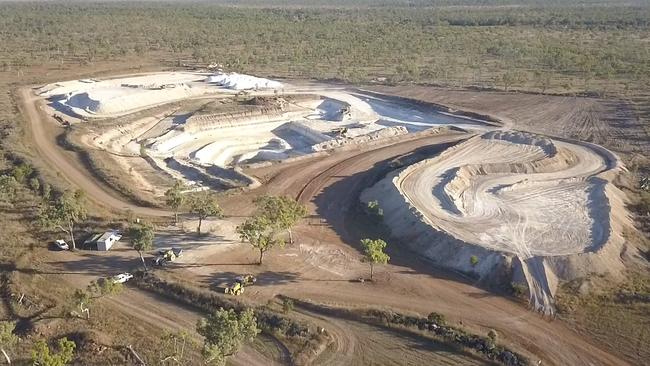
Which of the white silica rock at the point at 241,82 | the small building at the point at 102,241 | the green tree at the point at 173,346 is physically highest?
the white silica rock at the point at 241,82

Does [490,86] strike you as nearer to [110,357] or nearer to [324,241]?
[324,241]

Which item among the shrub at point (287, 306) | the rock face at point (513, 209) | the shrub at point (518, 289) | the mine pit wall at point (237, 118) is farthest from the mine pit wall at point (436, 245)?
the mine pit wall at point (237, 118)

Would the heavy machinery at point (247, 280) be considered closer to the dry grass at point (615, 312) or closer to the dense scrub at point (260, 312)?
the dense scrub at point (260, 312)

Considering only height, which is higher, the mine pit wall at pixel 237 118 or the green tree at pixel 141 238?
the mine pit wall at pixel 237 118

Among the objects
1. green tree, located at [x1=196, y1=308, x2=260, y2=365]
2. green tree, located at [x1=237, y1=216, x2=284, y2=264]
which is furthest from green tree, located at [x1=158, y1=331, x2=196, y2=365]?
green tree, located at [x1=237, y1=216, x2=284, y2=264]

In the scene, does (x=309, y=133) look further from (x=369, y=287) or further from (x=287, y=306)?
(x=287, y=306)

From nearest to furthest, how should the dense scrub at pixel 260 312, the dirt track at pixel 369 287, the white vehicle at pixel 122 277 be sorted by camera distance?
the dense scrub at pixel 260 312, the dirt track at pixel 369 287, the white vehicle at pixel 122 277

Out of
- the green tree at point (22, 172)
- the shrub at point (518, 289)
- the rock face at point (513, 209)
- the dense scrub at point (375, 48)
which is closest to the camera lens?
the shrub at point (518, 289)

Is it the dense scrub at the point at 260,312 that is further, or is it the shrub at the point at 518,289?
the shrub at the point at 518,289
